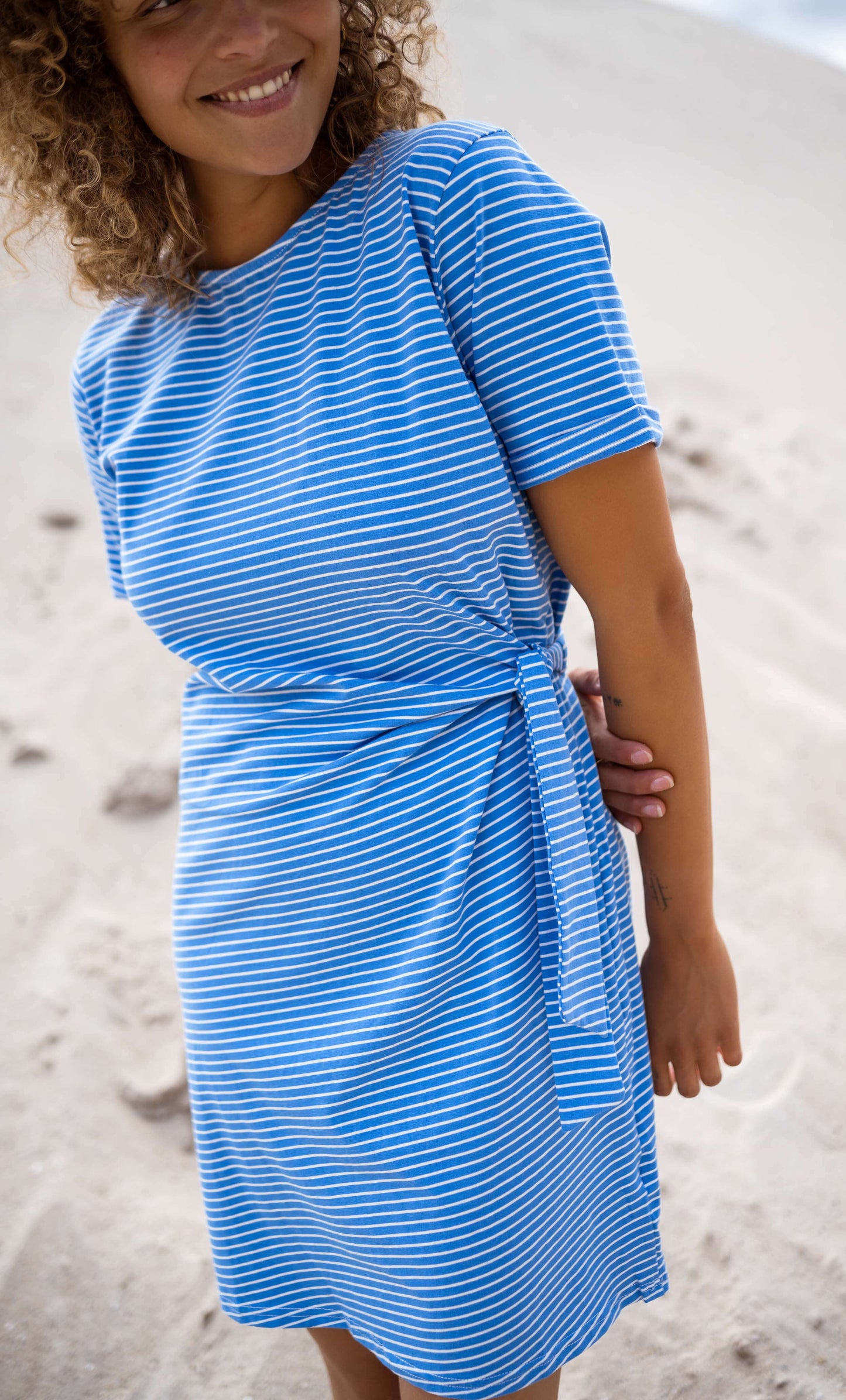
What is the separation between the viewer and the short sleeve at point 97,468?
117cm

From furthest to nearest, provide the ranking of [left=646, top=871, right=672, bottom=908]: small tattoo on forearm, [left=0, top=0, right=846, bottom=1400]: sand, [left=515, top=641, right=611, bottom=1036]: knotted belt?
[left=0, top=0, right=846, bottom=1400]: sand
[left=646, top=871, right=672, bottom=908]: small tattoo on forearm
[left=515, top=641, right=611, bottom=1036]: knotted belt

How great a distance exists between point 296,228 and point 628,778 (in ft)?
1.97

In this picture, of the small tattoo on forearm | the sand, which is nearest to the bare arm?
the small tattoo on forearm

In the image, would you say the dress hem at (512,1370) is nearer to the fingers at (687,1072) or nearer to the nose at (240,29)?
the fingers at (687,1072)

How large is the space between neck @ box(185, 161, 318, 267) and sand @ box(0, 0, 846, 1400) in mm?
329

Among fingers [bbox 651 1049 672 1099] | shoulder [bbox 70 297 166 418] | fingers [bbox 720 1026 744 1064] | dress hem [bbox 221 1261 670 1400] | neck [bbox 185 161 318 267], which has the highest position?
neck [bbox 185 161 318 267]

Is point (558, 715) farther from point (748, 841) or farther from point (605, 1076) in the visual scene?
point (748, 841)

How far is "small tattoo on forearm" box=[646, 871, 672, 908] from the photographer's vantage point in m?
1.07

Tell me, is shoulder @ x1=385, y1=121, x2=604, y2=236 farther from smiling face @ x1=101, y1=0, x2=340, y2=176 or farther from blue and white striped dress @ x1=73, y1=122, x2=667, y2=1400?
smiling face @ x1=101, y1=0, x2=340, y2=176

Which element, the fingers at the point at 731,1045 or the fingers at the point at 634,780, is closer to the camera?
the fingers at the point at 634,780

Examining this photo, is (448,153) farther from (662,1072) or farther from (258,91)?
(662,1072)

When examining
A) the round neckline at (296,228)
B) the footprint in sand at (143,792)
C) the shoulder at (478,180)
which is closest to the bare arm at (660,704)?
the shoulder at (478,180)

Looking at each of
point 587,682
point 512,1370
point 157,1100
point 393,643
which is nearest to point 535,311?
point 393,643

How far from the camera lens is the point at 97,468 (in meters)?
1.20
